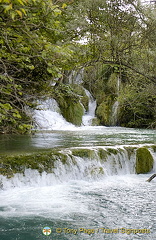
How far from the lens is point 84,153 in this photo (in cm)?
708

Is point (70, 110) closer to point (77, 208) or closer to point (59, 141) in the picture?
point (59, 141)

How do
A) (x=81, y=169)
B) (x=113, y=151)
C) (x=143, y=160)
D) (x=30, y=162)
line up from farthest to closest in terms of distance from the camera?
(x=143, y=160), (x=113, y=151), (x=81, y=169), (x=30, y=162)

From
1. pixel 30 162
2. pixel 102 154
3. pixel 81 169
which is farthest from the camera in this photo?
pixel 102 154

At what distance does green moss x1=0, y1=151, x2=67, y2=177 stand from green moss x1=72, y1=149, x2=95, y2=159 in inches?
16.4

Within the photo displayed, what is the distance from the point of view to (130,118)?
68.5 feet

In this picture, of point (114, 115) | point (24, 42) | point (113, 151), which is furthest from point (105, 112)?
point (24, 42)

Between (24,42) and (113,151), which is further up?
(24,42)

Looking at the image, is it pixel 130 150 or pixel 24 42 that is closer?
pixel 24 42

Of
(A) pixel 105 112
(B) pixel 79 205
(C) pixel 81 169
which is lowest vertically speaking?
(B) pixel 79 205

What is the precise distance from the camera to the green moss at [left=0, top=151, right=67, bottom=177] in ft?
19.2

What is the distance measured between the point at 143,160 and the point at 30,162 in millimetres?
3601

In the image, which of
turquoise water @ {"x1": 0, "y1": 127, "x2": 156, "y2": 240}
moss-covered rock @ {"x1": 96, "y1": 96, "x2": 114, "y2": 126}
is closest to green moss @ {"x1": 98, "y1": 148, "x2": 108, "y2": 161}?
turquoise water @ {"x1": 0, "y1": 127, "x2": 156, "y2": 240}

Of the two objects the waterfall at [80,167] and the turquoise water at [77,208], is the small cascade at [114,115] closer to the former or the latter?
the waterfall at [80,167]

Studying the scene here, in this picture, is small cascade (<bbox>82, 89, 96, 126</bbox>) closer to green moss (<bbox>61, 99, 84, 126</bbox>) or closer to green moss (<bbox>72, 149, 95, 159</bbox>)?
green moss (<bbox>61, 99, 84, 126</bbox>)
